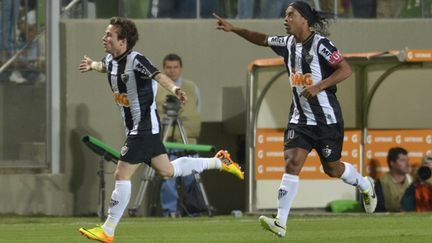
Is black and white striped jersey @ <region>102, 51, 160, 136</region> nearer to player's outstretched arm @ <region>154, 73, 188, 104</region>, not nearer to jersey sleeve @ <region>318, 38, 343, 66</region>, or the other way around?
player's outstretched arm @ <region>154, 73, 188, 104</region>

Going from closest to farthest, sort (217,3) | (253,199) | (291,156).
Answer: (291,156) → (253,199) → (217,3)

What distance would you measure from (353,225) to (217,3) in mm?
6039

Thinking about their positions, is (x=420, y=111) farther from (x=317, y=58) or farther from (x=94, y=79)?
(x=317, y=58)

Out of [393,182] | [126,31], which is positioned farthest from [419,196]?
[126,31]

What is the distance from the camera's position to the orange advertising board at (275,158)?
797 inches

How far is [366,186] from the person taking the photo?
14.7m

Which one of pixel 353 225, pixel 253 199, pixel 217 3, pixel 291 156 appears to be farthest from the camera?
pixel 217 3

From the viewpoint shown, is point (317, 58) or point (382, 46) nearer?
point (317, 58)

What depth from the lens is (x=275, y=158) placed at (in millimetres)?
20266

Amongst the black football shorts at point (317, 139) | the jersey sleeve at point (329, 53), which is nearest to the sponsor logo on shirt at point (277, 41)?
the jersey sleeve at point (329, 53)

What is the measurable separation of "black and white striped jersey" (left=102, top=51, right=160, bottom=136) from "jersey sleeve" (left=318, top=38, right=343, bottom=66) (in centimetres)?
156

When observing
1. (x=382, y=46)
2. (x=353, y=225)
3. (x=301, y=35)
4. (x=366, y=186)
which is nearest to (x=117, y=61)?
(x=301, y=35)

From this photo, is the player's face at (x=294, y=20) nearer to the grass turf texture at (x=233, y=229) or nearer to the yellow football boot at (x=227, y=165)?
the grass turf texture at (x=233, y=229)

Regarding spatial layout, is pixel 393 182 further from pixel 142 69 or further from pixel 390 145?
pixel 142 69
